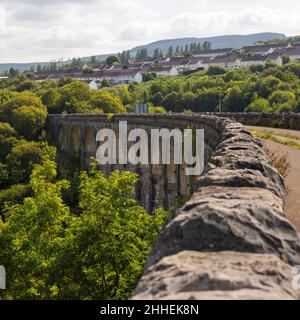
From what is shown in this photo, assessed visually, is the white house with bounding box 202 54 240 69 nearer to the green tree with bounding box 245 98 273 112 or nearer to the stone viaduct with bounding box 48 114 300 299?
the green tree with bounding box 245 98 273 112

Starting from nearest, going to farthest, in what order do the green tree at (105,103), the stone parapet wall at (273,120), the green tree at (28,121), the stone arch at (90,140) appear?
the stone parapet wall at (273,120) < the stone arch at (90,140) < the green tree at (28,121) < the green tree at (105,103)

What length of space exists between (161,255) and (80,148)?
58.2m

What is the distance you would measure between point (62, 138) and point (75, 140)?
3327 millimetres

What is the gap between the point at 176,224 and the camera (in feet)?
14.0

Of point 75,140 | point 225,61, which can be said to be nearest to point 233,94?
point 75,140

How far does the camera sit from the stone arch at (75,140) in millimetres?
61050

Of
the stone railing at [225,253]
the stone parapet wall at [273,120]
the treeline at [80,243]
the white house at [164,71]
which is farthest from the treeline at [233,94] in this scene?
the stone railing at [225,253]

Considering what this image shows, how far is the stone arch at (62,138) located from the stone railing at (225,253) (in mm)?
59912

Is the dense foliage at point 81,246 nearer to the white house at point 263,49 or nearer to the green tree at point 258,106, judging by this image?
the green tree at point 258,106

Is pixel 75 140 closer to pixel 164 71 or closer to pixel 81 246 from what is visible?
pixel 81 246

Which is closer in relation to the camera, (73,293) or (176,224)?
(176,224)

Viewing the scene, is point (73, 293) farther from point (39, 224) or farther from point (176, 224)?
point (176, 224)
